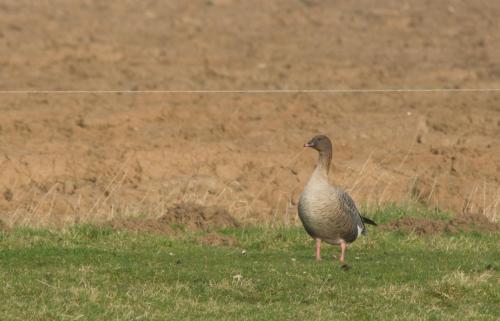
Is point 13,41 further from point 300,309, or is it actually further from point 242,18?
point 300,309

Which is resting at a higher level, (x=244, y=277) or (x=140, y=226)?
(x=244, y=277)

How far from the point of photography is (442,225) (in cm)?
1705

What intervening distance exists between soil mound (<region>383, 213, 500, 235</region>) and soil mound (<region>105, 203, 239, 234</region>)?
2.35 meters

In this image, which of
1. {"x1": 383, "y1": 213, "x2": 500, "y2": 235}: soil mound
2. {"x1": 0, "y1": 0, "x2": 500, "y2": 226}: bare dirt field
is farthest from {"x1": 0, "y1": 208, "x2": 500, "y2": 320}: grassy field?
{"x1": 0, "y1": 0, "x2": 500, "y2": 226}: bare dirt field

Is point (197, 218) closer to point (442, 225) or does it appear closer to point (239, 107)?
point (442, 225)

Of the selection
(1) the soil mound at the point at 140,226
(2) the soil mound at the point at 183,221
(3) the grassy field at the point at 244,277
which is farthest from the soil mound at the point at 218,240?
(1) the soil mound at the point at 140,226

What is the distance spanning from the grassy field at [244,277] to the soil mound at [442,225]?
26 centimetres

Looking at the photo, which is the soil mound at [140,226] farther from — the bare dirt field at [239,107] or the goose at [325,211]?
the goose at [325,211]

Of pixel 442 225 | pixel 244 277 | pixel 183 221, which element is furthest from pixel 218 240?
pixel 442 225

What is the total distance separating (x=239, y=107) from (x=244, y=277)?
14.7 meters

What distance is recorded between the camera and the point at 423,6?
41.1 m

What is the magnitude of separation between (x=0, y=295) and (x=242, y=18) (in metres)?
27.2

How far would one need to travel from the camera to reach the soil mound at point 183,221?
53.7 feet

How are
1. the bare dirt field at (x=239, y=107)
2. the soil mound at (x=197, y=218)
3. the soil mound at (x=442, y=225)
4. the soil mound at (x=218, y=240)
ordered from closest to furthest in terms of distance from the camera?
the soil mound at (x=218, y=240) < the soil mound at (x=442, y=225) < the soil mound at (x=197, y=218) < the bare dirt field at (x=239, y=107)
